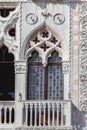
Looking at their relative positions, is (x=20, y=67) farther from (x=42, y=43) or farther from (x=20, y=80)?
(x=42, y=43)

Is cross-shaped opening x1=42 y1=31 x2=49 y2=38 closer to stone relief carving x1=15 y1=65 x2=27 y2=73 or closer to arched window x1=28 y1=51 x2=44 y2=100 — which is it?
arched window x1=28 y1=51 x2=44 y2=100

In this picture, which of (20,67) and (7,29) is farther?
(7,29)

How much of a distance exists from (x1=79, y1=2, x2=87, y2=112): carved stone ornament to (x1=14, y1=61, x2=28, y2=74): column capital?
156 cm

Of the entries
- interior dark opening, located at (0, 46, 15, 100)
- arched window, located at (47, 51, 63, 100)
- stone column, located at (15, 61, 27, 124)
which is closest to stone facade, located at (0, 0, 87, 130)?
stone column, located at (15, 61, 27, 124)

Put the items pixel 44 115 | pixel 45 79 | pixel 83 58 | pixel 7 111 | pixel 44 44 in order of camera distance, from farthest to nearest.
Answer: pixel 44 44, pixel 45 79, pixel 83 58, pixel 7 111, pixel 44 115

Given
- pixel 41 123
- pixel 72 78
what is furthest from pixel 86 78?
pixel 41 123

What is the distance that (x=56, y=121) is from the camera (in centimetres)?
2100

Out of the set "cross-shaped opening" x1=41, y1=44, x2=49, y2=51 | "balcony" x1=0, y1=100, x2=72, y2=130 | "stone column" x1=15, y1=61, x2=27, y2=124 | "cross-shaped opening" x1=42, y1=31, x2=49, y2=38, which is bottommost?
"balcony" x1=0, y1=100, x2=72, y2=130

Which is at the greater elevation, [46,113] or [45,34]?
[45,34]

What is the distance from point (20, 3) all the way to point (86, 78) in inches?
112

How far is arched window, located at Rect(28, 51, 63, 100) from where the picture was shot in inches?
850

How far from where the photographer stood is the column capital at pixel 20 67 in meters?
21.5

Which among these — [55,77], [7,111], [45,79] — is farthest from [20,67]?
[7,111]

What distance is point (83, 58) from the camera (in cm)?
2148
